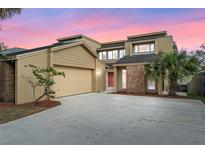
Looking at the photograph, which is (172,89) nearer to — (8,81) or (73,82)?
(73,82)

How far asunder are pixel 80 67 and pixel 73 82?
1.46m

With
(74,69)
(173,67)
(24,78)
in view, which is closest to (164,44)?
(173,67)

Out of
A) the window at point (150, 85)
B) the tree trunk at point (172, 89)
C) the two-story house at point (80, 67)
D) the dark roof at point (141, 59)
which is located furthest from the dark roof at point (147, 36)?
the tree trunk at point (172, 89)

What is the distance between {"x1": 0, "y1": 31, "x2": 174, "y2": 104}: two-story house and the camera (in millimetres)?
9309

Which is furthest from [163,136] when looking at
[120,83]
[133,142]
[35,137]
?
[120,83]

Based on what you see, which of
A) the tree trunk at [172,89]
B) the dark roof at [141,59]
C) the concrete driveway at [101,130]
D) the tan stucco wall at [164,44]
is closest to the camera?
the concrete driveway at [101,130]

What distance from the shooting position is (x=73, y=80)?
13305 millimetres

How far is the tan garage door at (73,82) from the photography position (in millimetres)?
11906

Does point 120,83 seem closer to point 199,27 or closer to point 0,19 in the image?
point 199,27

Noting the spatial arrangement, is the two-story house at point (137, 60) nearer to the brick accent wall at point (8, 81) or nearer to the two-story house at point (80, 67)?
the two-story house at point (80, 67)

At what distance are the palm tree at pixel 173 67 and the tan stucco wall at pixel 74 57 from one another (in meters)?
5.38

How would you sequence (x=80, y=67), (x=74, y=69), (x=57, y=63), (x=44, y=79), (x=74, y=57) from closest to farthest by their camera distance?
(x=44, y=79) → (x=57, y=63) → (x=74, y=57) → (x=74, y=69) → (x=80, y=67)

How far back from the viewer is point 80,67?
548 inches
